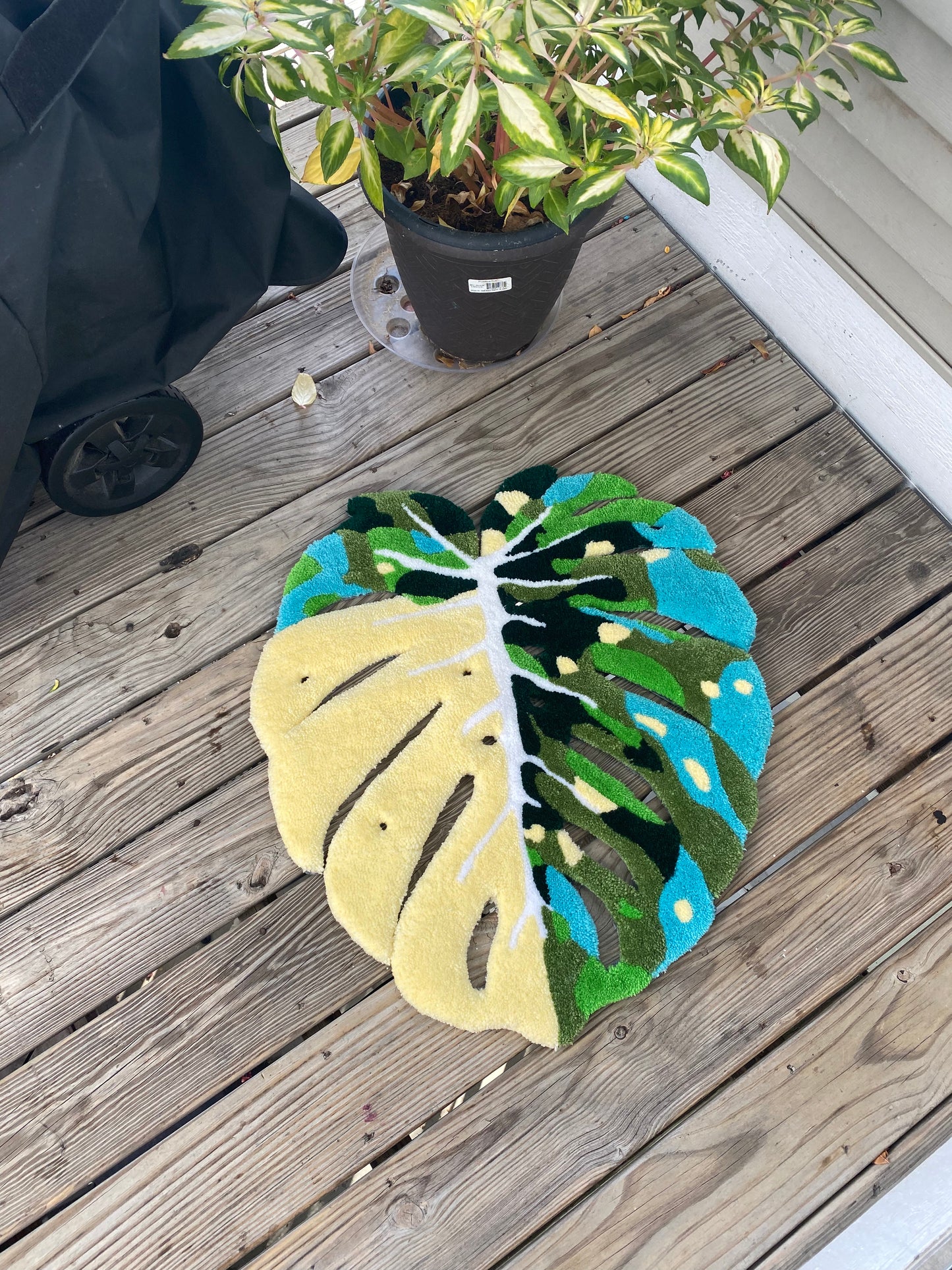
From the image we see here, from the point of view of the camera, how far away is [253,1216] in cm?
111

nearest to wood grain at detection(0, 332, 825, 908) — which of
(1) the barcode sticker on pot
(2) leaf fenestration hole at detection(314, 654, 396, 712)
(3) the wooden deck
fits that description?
(3) the wooden deck

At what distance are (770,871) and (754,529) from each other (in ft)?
1.76

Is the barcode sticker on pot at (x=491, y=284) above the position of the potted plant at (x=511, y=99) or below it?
below

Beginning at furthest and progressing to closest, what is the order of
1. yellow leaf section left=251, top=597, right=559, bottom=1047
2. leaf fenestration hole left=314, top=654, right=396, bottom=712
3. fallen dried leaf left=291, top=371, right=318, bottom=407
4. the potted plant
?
fallen dried leaf left=291, top=371, right=318, bottom=407, leaf fenestration hole left=314, top=654, right=396, bottom=712, yellow leaf section left=251, top=597, right=559, bottom=1047, the potted plant

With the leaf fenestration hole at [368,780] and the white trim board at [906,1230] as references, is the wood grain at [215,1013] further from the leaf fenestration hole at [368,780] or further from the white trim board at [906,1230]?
the white trim board at [906,1230]

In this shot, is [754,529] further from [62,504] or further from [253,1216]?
[253,1216]

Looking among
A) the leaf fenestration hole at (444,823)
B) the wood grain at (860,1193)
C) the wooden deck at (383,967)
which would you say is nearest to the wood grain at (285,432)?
the wooden deck at (383,967)

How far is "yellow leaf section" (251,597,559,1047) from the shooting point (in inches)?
46.1

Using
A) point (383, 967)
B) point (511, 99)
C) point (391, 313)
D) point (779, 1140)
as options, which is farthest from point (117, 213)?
point (779, 1140)

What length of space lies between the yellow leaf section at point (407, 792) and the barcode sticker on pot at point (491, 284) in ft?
1.49

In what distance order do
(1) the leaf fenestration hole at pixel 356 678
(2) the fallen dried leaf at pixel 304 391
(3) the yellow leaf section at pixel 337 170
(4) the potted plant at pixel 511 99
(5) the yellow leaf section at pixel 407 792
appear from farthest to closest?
(2) the fallen dried leaf at pixel 304 391 → (1) the leaf fenestration hole at pixel 356 678 → (5) the yellow leaf section at pixel 407 792 → (3) the yellow leaf section at pixel 337 170 → (4) the potted plant at pixel 511 99

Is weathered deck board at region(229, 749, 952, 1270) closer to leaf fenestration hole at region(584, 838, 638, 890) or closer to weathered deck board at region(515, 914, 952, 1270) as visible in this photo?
weathered deck board at region(515, 914, 952, 1270)

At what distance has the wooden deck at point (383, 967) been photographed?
1119 mm

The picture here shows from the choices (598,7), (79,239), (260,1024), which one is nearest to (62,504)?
(79,239)
